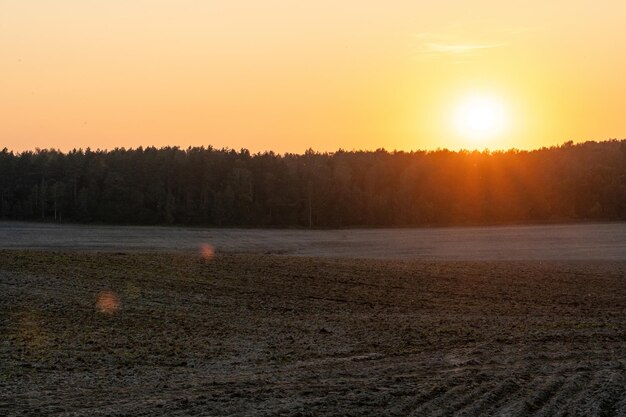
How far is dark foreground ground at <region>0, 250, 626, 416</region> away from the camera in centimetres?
1072

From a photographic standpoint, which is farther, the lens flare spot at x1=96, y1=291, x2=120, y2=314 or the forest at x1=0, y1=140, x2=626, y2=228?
the forest at x1=0, y1=140, x2=626, y2=228

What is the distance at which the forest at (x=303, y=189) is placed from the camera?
82188 mm

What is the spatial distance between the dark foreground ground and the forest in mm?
53776

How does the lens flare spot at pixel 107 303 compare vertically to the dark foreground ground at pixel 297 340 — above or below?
above

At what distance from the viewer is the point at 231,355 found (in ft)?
47.0

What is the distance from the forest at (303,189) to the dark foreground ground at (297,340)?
176ft

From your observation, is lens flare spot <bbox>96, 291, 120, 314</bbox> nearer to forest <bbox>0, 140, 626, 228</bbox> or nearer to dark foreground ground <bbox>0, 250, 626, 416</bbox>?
dark foreground ground <bbox>0, 250, 626, 416</bbox>

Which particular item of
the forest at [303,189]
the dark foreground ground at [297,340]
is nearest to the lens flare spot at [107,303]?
the dark foreground ground at [297,340]

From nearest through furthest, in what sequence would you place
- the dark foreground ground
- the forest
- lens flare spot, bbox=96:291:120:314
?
the dark foreground ground
lens flare spot, bbox=96:291:120:314
the forest

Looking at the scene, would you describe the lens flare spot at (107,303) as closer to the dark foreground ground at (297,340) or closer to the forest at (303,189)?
the dark foreground ground at (297,340)

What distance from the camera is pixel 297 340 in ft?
52.1

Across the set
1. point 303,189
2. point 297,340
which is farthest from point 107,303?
point 303,189

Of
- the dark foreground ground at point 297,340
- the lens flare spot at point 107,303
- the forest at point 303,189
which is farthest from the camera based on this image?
the forest at point 303,189

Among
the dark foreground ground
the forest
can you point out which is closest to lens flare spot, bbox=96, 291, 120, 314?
the dark foreground ground
